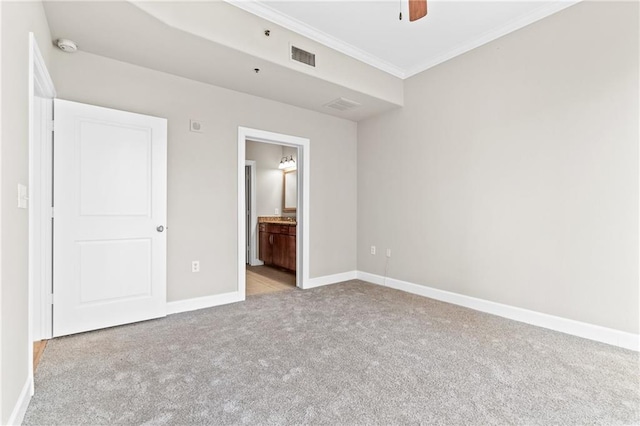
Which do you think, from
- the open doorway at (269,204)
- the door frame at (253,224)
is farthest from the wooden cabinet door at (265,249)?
the door frame at (253,224)

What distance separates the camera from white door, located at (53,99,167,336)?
2.58 metres

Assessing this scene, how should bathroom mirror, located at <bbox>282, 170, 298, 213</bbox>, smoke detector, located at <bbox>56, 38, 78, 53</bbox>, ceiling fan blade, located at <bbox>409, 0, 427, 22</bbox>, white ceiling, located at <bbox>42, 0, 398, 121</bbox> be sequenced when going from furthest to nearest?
bathroom mirror, located at <bbox>282, 170, 298, 213</bbox>
smoke detector, located at <bbox>56, 38, 78, 53</bbox>
white ceiling, located at <bbox>42, 0, 398, 121</bbox>
ceiling fan blade, located at <bbox>409, 0, 427, 22</bbox>

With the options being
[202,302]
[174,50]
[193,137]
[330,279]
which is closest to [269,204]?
[330,279]

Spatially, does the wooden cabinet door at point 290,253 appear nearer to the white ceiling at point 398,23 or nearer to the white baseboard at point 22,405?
the white ceiling at point 398,23

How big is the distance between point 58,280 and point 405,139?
13.0ft

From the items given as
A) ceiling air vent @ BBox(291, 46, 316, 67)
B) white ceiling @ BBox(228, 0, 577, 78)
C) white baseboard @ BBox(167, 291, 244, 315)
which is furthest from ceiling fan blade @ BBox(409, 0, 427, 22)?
white baseboard @ BBox(167, 291, 244, 315)

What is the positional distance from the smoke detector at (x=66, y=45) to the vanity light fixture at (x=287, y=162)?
385 cm

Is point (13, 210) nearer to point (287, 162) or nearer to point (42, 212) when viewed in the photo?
point (42, 212)

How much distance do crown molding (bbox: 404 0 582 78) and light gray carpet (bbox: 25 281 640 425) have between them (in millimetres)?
2829

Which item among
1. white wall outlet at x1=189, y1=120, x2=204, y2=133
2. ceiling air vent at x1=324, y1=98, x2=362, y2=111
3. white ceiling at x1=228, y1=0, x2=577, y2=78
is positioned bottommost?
white wall outlet at x1=189, y1=120, x2=204, y2=133

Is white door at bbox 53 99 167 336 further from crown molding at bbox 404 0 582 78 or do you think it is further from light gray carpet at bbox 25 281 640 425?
crown molding at bbox 404 0 582 78

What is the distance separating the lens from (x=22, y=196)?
1.64m

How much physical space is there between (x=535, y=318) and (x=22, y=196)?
3.94 metres

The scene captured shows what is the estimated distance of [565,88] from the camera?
106 inches
